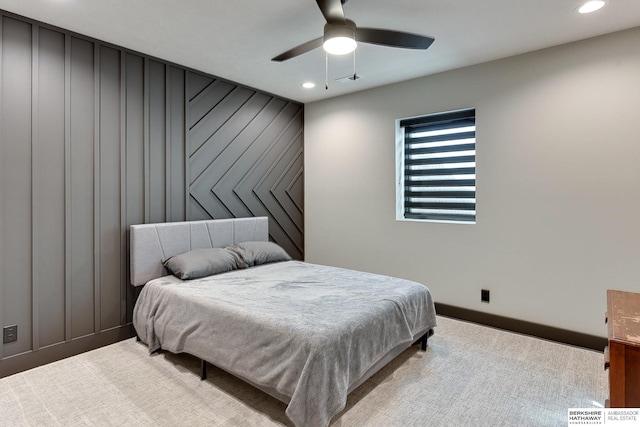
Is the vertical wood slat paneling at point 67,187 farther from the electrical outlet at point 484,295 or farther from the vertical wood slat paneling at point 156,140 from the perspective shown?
the electrical outlet at point 484,295

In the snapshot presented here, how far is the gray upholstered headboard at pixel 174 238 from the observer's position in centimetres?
308

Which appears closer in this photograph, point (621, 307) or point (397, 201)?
point (621, 307)

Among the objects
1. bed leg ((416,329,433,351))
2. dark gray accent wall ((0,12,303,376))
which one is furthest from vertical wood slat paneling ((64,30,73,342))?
bed leg ((416,329,433,351))

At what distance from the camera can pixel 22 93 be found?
2.58 meters

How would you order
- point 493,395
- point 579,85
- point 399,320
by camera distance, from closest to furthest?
point 493,395
point 399,320
point 579,85

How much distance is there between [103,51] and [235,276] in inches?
92.1

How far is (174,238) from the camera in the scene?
3367 millimetres

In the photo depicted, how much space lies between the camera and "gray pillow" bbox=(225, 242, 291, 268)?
11.7ft

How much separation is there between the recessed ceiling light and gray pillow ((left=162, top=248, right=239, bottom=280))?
353 centimetres

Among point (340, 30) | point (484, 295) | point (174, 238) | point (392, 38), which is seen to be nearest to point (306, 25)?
point (340, 30)

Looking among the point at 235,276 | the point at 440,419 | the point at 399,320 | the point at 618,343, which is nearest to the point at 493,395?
the point at 440,419

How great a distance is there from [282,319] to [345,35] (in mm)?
1848

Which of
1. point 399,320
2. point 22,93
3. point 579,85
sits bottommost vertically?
point 399,320

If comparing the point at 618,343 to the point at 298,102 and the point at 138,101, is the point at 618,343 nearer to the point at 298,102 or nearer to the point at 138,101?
the point at 138,101
